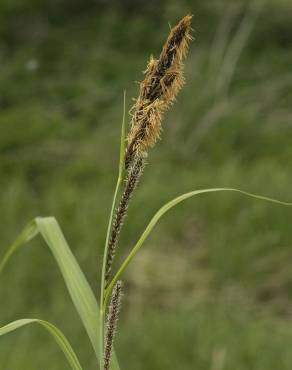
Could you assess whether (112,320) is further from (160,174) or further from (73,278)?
(160,174)

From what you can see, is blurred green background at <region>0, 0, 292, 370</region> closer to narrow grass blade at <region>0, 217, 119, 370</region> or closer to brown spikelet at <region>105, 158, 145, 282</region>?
narrow grass blade at <region>0, 217, 119, 370</region>

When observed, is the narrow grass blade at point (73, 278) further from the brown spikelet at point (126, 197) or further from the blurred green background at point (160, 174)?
the blurred green background at point (160, 174)

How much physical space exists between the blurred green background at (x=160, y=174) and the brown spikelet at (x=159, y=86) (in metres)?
1.77

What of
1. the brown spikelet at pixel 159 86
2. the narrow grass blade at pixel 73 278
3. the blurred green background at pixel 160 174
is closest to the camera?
the brown spikelet at pixel 159 86

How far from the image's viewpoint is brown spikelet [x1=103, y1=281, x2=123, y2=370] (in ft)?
2.54

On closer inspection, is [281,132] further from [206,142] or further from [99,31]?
[99,31]

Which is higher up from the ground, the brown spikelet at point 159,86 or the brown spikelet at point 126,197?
the brown spikelet at point 159,86

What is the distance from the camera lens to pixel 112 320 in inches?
30.7

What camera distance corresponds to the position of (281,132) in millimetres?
4395

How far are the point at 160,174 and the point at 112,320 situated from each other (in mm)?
3255

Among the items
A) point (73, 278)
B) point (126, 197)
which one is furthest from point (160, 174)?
point (126, 197)

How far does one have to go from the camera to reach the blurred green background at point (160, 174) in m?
2.98

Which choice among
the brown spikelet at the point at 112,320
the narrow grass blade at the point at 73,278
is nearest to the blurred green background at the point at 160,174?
the narrow grass blade at the point at 73,278

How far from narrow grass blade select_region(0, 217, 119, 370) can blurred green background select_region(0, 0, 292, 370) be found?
1.40 m
